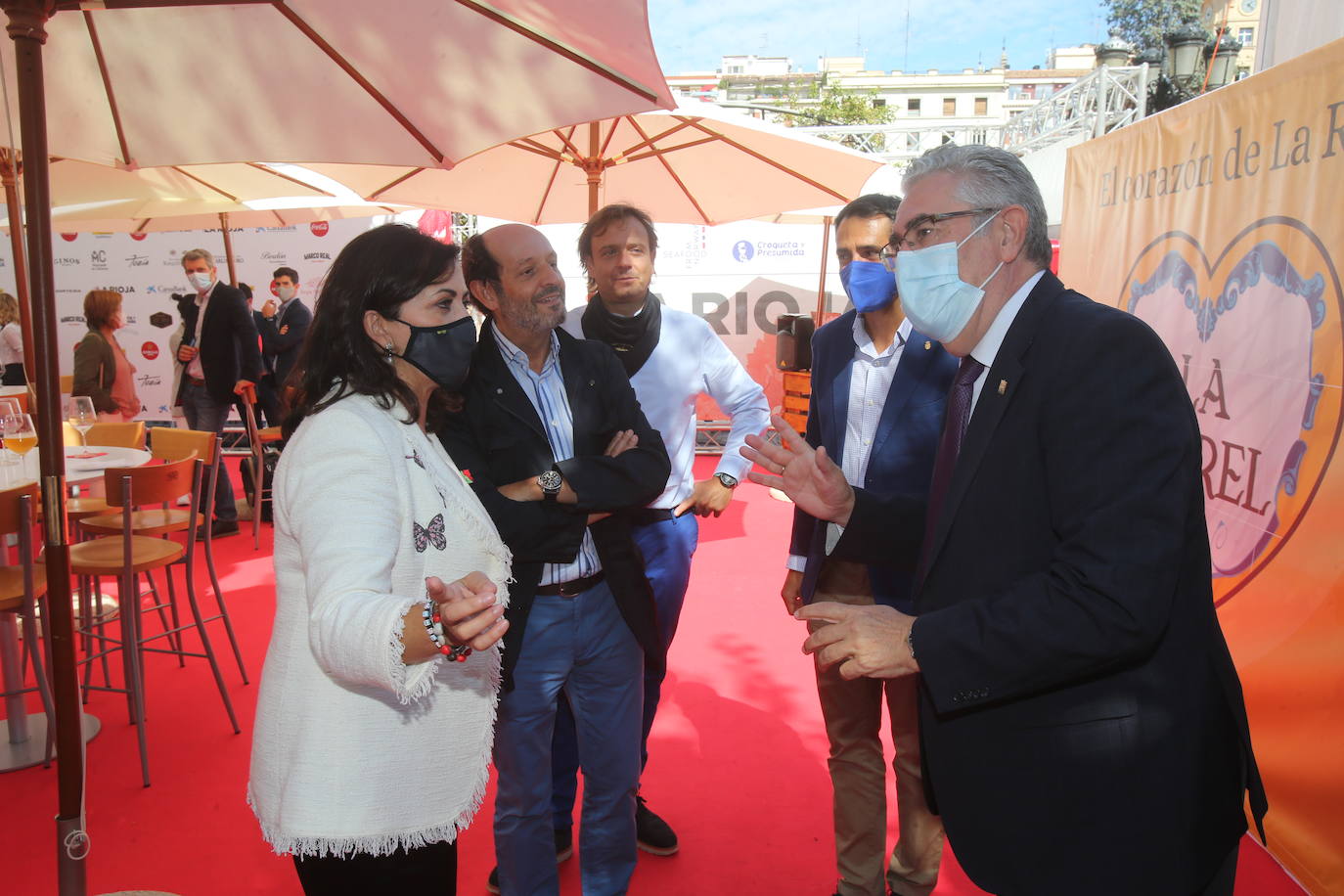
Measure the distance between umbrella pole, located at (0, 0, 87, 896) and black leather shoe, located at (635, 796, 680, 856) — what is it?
1.67 m

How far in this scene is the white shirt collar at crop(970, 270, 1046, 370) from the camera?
1.54 m

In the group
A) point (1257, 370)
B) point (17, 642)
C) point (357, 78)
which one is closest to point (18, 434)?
point (17, 642)

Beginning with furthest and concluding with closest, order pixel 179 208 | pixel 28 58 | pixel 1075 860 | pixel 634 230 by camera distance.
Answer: pixel 179 208, pixel 634 230, pixel 28 58, pixel 1075 860

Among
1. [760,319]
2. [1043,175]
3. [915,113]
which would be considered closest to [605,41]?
[760,319]

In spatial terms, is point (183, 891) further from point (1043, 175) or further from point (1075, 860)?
point (1043, 175)

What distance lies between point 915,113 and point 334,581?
3337 inches

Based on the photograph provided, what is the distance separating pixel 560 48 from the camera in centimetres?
220

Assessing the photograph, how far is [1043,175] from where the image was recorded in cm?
1130

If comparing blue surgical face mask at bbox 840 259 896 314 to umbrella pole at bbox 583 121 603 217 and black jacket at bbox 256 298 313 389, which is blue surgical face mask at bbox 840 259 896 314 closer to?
umbrella pole at bbox 583 121 603 217

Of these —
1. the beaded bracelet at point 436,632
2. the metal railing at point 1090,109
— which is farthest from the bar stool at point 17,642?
the metal railing at point 1090,109

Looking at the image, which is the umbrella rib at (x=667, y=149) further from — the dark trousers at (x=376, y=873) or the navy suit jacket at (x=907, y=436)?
Result: the dark trousers at (x=376, y=873)

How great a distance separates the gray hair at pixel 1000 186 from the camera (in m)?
1.55

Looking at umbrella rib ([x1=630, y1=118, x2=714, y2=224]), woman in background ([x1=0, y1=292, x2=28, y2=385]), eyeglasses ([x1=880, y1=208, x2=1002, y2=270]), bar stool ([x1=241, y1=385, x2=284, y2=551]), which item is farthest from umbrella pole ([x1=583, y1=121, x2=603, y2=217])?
woman in background ([x1=0, y1=292, x2=28, y2=385])

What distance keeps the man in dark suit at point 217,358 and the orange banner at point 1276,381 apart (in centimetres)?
644
